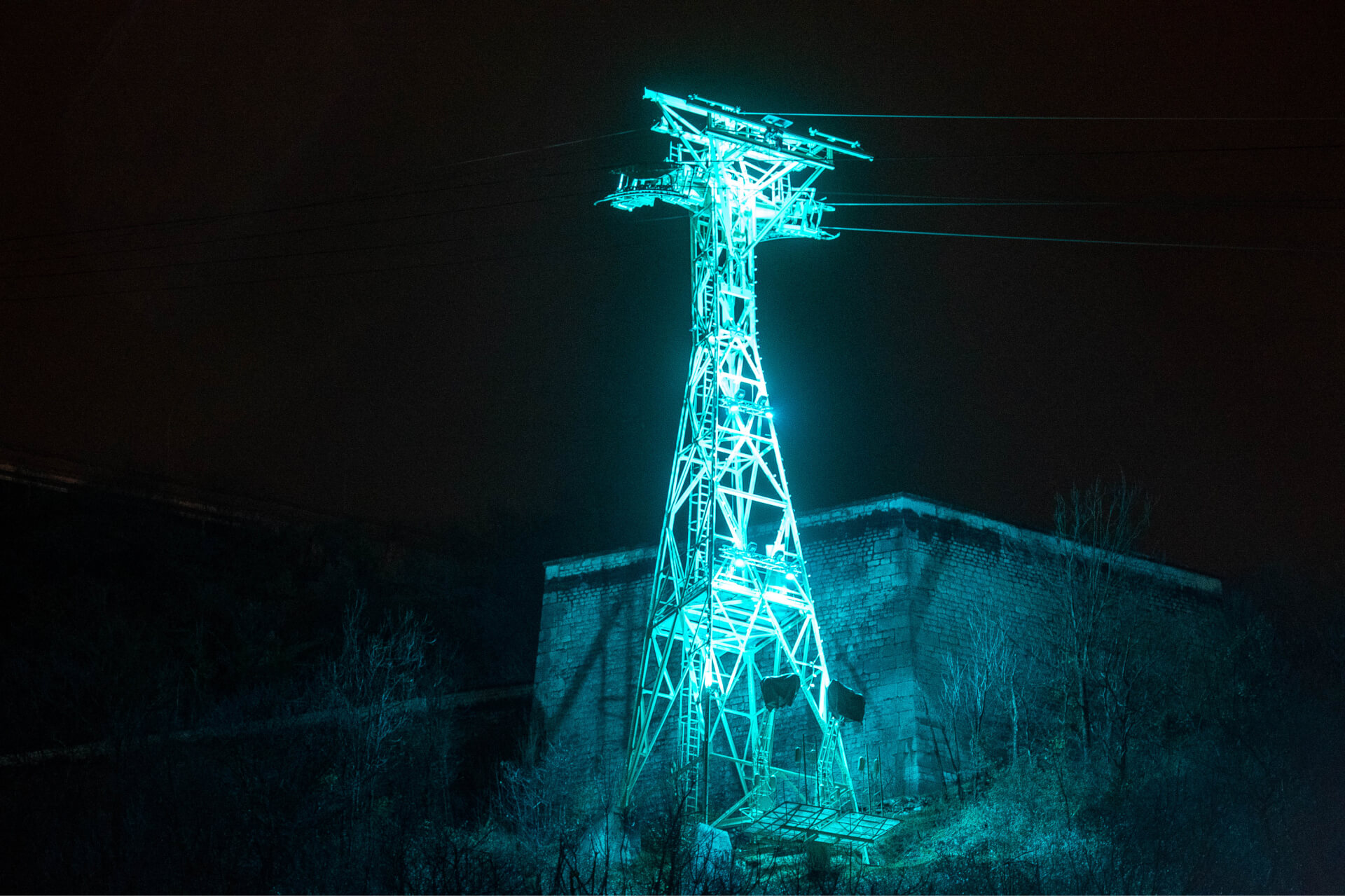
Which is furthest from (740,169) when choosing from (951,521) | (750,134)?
(951,521)

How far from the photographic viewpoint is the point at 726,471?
21.0 metres

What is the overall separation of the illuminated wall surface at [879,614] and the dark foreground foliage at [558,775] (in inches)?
13.8

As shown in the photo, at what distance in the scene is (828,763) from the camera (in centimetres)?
1986

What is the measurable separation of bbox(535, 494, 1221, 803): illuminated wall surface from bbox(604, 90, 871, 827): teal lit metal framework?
119 cm

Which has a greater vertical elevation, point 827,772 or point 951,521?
point 951,521

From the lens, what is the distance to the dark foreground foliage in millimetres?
17969

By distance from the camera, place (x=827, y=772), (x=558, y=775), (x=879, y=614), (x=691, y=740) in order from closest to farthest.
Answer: (x=691, y=740), (x=827, y=772), (x=879, y=614), (x=558, y=775)

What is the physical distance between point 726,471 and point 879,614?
3.83 meters

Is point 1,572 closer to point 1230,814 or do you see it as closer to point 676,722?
point 676,722

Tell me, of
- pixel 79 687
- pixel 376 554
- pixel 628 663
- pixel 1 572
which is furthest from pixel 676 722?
pixel 1 572

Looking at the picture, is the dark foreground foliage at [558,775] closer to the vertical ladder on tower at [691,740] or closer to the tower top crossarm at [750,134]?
the vertical ladder on tower at [691,740]

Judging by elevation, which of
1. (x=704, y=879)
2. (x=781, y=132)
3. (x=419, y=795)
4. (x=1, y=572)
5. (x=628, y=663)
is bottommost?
(x=704, y=879)

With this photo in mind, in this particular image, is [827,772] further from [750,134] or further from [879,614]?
[750,134]

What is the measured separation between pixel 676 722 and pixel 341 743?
535cm
